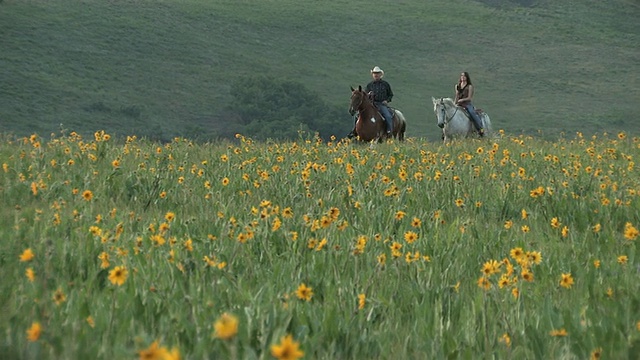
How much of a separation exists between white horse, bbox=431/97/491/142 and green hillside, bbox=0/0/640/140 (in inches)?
1484

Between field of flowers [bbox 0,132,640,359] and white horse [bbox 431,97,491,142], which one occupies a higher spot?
field of flowers [bbox 0,132,640,359]

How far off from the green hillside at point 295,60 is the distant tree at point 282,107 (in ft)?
1.90

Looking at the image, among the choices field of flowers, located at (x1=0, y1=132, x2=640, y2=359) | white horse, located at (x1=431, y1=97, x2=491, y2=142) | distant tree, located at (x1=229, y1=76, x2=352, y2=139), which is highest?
field of flowers, located at (x1=0, y1=132, x2=640, y2=359)

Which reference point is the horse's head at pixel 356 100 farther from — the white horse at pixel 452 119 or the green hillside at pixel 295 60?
the green hillside at pixel 295 60

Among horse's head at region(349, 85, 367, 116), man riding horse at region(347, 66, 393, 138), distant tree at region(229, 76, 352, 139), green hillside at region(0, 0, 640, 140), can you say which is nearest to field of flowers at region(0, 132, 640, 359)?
horse's head at region(349, 85, 367, 116)

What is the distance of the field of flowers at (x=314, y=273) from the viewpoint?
3.38 meters

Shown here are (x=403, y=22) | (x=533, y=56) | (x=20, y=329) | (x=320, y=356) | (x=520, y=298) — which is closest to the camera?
(x=20, y=329)

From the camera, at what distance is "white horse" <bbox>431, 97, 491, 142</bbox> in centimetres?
2172

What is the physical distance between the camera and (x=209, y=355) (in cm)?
315

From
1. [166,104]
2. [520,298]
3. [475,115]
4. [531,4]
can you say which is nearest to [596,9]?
[531,4]

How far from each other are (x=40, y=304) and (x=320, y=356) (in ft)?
3.86

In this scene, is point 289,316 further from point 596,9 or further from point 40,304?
point 596,9

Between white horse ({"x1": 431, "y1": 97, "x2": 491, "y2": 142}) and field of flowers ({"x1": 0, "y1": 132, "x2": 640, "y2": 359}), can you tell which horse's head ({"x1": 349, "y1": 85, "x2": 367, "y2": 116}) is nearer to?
white horse ({"x1": 431, "y1": 97, "x2": 491, "y2": 142})

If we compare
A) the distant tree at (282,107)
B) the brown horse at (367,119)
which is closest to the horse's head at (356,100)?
the brown horse at (367,119)
